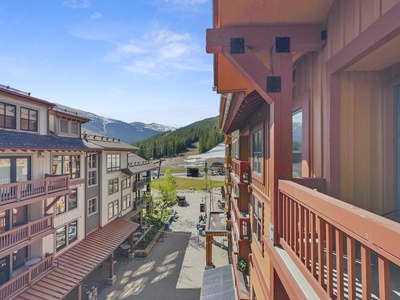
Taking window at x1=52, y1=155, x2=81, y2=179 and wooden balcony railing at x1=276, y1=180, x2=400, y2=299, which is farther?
window at x1=52, y1=155, x2=81, y2=179

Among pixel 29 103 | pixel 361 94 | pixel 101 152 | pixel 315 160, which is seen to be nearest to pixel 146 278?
pixel 101 152

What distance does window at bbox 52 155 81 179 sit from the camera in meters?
13.3

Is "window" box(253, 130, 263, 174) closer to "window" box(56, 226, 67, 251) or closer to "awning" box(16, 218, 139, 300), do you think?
"awning" box(16, 218, 139, 300)

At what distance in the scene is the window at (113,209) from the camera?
1918 cm

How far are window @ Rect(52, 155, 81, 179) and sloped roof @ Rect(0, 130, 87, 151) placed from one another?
2.76 ft

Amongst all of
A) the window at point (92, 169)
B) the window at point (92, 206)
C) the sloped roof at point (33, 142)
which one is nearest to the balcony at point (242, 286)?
the sloped roof at point (33, 142)

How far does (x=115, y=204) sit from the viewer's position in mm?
20031

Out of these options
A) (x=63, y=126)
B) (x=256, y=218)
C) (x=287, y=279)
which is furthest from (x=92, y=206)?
(x=287, y=279)

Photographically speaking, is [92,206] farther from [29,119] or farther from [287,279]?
[287,279]

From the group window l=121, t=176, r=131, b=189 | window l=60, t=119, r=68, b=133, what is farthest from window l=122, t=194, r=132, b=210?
window l=60, t=119, r=68, b=133

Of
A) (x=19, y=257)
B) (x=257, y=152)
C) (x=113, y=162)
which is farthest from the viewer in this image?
(x=113, y=162)

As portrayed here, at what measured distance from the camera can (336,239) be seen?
5.24ft

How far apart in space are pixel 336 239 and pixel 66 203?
51.1ft

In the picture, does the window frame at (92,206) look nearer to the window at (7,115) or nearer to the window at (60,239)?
the window at (60,239)
